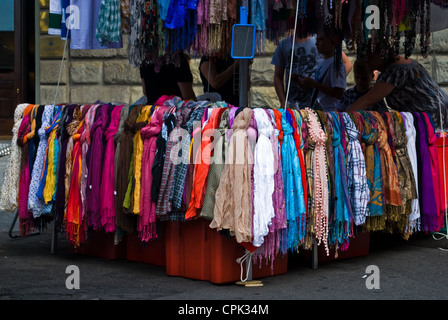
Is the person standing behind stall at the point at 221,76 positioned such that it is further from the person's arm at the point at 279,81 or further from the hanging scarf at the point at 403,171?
the hanging scarf at the point at 403,171

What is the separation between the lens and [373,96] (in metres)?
6.62

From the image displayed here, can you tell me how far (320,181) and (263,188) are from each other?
21.4 inches

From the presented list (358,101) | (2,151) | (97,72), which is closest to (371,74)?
(358,101)

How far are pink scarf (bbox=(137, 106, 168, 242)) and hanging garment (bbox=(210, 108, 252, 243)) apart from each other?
0.56 metres

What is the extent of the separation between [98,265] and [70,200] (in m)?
0.55

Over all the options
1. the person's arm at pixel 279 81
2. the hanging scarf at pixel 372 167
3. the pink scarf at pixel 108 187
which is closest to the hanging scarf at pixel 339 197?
the hanging scarf at pixel 372 167

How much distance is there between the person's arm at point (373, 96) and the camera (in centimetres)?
659

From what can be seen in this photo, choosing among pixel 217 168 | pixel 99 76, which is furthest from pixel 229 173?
pixel 99 76

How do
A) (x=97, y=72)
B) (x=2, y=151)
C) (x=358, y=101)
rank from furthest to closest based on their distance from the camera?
(x=97, y=72), (x=2, y=151), (x=358, y=101)

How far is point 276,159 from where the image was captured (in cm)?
510

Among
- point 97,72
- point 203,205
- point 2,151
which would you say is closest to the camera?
point 203,205

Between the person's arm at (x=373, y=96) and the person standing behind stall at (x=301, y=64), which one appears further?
the person standing behind stall at (x=301, y=64)

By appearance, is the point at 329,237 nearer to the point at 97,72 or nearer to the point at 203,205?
the point at 203,205

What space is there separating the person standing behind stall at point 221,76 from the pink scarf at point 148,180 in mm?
2089
